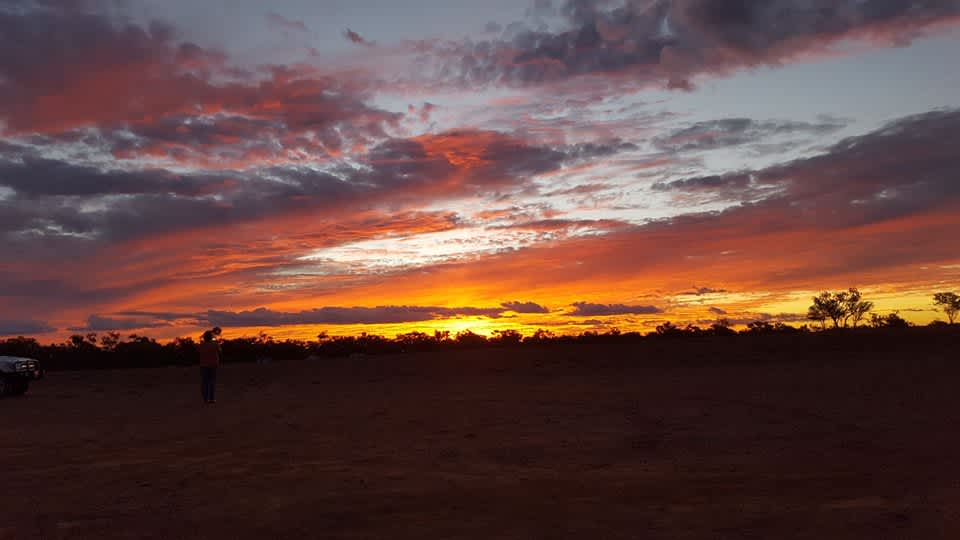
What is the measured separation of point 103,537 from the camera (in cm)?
837

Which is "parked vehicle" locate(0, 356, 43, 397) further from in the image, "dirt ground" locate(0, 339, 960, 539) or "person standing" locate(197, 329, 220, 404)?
"person standing" locate(197, 329, 220, 404)

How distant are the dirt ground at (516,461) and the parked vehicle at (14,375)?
3752 millimetres

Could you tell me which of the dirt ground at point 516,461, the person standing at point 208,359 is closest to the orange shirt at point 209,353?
the person standing at point 208,359

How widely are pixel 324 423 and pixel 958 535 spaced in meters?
13.7

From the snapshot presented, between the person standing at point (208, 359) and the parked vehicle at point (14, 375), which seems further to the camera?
the parked vehicle at point (14, 375)

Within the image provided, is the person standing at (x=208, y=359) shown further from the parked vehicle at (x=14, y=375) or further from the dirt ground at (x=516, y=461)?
the parked vehicle at (x=14, y=375)

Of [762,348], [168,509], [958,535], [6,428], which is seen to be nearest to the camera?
[958,535]

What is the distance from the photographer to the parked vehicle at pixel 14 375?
3125 cm

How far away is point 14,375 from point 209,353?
433 inches

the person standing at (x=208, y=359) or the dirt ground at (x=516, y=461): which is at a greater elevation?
the person standing at (x=208, y=359)

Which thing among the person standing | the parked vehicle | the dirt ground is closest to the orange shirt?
the person standing

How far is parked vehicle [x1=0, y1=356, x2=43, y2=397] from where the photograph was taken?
3125cm

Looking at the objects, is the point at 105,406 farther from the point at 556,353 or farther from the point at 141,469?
the point at 556,353

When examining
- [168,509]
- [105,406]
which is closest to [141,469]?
[168,509]
